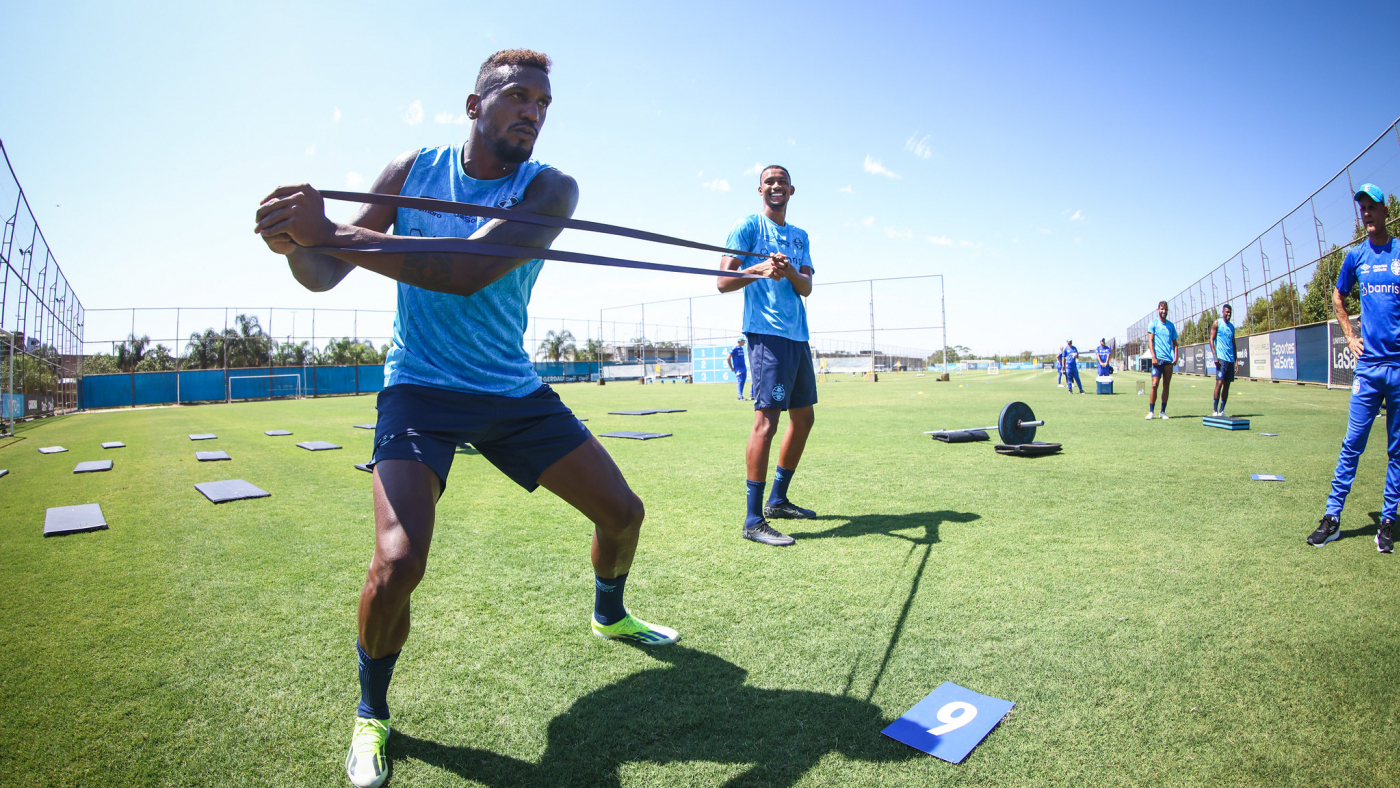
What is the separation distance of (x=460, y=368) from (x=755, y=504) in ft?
7.51

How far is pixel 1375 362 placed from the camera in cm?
364

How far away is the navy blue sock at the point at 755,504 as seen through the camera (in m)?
3.84

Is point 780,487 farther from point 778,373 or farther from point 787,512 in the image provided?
point 778,373

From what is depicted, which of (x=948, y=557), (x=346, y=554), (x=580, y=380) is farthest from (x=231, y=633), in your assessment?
(x=580, y=380)

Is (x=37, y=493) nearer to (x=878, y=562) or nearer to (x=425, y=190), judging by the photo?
(x=425, y=190)

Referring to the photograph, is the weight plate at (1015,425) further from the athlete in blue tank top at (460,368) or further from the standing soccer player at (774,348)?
the athlete in blue tank top at (460,368)

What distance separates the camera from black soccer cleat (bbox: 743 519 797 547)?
12.0ft

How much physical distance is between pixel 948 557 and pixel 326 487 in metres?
5.05

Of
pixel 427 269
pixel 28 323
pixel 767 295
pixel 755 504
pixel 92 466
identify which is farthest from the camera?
pixel 28 323

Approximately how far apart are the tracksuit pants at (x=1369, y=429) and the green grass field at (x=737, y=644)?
28cm

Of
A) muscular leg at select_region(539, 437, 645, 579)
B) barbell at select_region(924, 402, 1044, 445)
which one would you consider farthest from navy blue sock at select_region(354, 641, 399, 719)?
barbell at select_region(924, 402, 1044, 445)

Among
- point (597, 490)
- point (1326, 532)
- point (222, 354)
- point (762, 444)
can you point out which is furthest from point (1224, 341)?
point (222, 354)

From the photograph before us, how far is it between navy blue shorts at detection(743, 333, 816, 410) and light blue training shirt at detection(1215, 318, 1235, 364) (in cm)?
989

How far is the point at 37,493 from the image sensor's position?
5.68 metres
